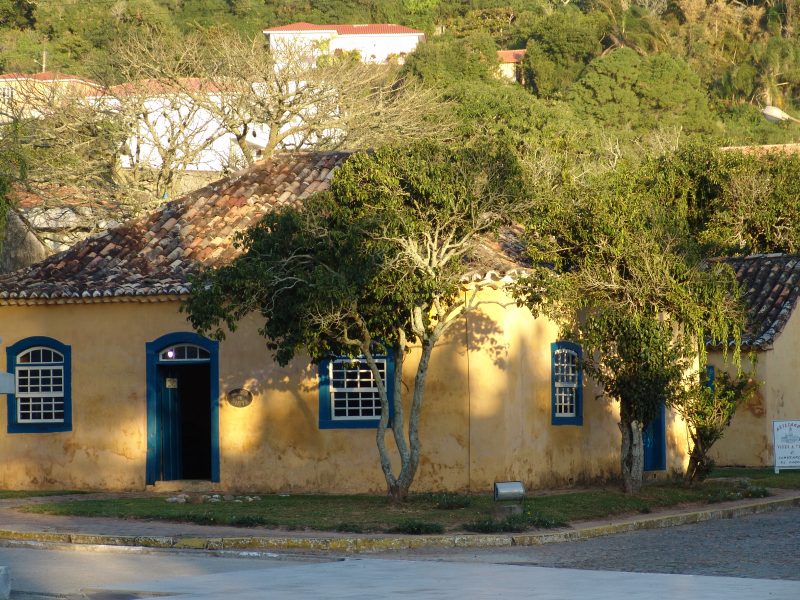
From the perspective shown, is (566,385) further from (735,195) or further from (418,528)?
(735,195)

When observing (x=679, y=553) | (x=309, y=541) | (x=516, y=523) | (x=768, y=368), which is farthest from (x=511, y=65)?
(x=679, y=553)

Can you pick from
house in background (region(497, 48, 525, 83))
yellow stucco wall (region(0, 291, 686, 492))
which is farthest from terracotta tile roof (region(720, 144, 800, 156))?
house in background (region(497, 48, 525, 83))

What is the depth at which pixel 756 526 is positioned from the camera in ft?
54.4

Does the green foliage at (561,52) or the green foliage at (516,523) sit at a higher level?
the green foliage at (561,52)

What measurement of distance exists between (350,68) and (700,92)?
34.0 meters

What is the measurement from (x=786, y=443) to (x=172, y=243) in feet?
37.7

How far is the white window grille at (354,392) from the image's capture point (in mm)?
20000

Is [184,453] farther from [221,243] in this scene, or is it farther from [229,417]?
[221,243]

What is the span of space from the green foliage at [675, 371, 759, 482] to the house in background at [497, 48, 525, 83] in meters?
56.5

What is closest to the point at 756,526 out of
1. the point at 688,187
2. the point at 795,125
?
the point at 688,187

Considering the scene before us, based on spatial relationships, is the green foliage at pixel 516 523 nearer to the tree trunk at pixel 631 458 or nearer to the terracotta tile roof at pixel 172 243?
the tree trunk at pixel 631 458

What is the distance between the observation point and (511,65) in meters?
79.2

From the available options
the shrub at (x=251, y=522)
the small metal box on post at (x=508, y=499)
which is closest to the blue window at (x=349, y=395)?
the small metal box on post at (x=508, y=499)

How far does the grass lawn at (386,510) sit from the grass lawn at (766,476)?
222 centimetres
